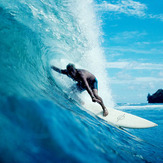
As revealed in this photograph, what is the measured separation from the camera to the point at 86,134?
7.54ft

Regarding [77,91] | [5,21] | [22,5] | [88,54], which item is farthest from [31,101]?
[88,54]

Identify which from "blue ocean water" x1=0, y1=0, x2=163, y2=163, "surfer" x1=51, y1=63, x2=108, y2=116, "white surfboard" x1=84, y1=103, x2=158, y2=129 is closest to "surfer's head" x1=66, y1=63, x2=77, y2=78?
"surfer" x1=51, y1=63, x2=108, y2=116

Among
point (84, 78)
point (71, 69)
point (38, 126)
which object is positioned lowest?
point (38, 126)

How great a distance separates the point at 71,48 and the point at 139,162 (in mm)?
7080

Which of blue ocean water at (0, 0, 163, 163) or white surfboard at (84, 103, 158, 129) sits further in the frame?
white surfboard at (84, 103, 158, 129)

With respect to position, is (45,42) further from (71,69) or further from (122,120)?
(122,120)

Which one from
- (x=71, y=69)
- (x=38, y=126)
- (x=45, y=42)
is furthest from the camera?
(x=45, y=42)

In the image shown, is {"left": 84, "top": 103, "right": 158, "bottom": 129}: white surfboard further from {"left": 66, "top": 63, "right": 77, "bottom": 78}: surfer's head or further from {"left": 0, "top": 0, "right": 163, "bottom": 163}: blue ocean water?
{"left": 66, "top": 63, "right": 77, "bottom": 78}: surfer's head

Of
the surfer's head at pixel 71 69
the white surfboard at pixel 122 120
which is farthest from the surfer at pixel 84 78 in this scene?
the white surfboard at pixel 122 120

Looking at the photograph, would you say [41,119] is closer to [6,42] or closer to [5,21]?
[6,42]

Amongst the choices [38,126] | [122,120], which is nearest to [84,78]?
[122,120]

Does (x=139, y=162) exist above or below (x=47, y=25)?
below

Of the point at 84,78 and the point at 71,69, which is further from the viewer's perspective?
the point at 71,69

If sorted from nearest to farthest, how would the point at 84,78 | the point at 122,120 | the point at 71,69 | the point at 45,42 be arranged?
the point at 122,120 < the point at 84,78 < the point at 71,69 < the point at 45,42
